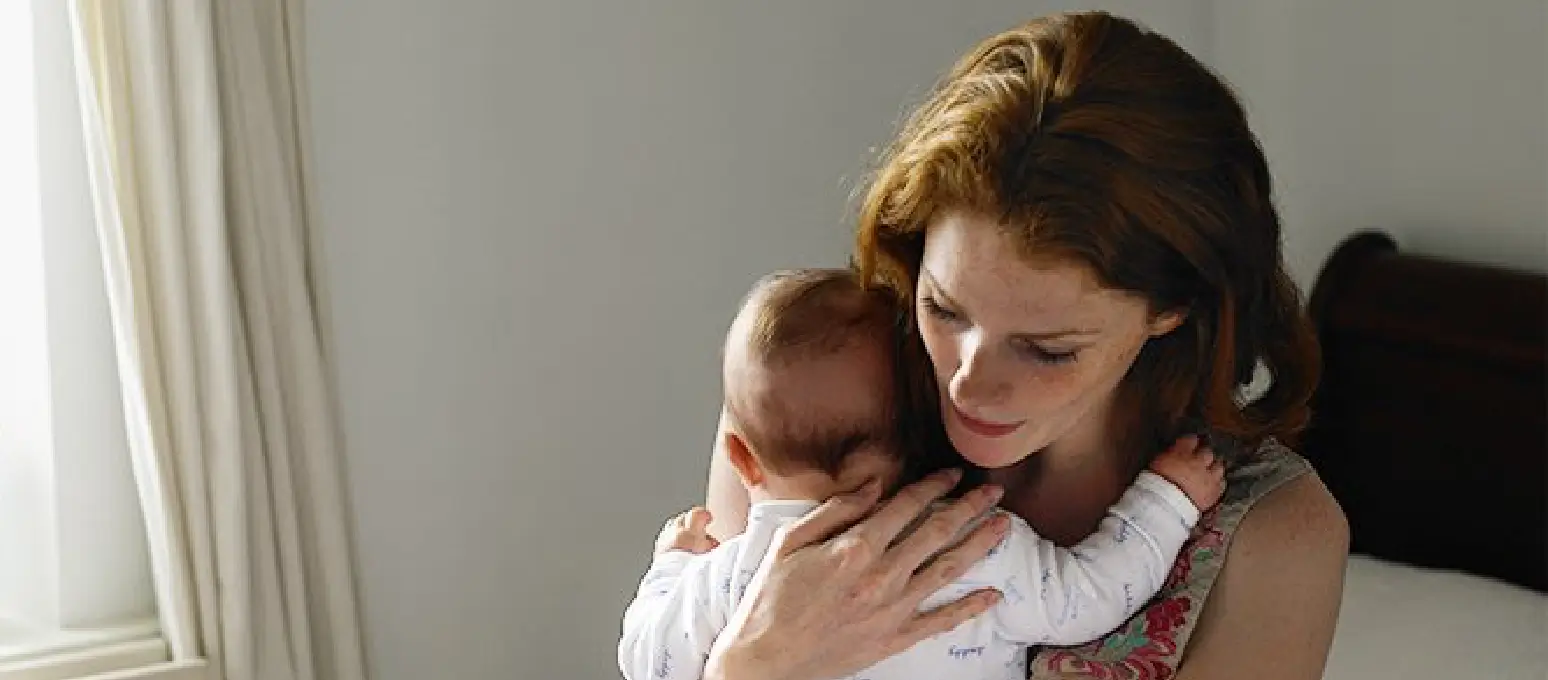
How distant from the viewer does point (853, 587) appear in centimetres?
150

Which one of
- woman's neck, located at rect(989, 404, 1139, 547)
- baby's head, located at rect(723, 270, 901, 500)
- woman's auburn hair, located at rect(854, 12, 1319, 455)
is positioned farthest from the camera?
woman's neck, located at rect(989, 404, 1139, 547)

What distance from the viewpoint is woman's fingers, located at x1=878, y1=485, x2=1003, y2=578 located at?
4.91 ft

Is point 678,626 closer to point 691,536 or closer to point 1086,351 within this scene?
point 691,536

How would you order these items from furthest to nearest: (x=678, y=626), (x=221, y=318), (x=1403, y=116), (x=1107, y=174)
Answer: (x=1403, y=116) → (x=221, y=318) → (x=678, y=626) → (x=1107, y=174)

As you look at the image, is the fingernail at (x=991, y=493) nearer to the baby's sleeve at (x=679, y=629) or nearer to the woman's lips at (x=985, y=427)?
the woman's lips at (x=985, y=427)

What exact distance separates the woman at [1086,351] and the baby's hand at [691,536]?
0.15m

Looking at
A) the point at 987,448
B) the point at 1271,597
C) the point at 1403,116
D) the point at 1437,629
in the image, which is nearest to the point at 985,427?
the point at 987,448

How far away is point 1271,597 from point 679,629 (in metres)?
0.43

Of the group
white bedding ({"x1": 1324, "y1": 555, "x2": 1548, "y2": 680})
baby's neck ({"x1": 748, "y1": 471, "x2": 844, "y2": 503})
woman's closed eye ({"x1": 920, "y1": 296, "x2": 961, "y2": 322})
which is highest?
woman's closed eye ({"x1": 920, "y1": 296, "x2": 961, "y2": 322})

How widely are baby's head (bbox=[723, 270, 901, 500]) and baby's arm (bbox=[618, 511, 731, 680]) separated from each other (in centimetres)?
10

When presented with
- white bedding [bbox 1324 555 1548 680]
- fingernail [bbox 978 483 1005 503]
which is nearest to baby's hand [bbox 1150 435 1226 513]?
fingernail [bbox 978 483 1005 503]

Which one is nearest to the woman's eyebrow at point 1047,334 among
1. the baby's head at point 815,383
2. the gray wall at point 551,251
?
the baby's head at point 815,383

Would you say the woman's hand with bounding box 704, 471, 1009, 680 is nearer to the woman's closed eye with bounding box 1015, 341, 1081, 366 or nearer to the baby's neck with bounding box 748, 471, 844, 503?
the baby's neck with bounding box 748, 471, 844, 503

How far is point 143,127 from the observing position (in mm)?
2338
